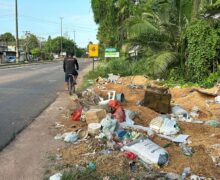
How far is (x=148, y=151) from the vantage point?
710 centimetres

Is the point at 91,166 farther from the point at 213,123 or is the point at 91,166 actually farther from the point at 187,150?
the point at 213,123

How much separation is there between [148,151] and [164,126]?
219cm

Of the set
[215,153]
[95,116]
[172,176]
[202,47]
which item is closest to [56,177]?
[172,176]

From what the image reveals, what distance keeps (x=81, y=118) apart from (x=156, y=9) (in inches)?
653

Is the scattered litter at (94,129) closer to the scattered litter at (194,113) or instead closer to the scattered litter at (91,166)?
the scattered litter at (91,166)

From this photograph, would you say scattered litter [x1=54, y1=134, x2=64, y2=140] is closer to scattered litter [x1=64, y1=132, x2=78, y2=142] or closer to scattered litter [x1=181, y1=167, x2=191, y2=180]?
scattered litter [x1=64, y1=132, x2=78, y2=142]

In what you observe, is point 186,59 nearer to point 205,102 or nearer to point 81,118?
point 205,102

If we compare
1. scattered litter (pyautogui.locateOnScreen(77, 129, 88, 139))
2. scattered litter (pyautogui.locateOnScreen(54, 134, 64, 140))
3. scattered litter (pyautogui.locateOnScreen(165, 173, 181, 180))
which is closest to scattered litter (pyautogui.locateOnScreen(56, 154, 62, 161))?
scattered litter (pyautogui.locateOnScreen(77, 129, 88, 139))

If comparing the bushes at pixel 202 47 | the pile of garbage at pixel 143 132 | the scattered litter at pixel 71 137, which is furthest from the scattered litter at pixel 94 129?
the bushes at pixel 202 47

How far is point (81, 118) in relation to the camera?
1043cm

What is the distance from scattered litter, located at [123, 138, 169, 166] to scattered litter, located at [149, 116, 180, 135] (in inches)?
57.8

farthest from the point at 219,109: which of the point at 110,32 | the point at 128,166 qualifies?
the point at 110,32

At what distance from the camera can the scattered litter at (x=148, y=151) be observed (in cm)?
683

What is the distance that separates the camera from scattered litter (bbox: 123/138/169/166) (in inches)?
269
